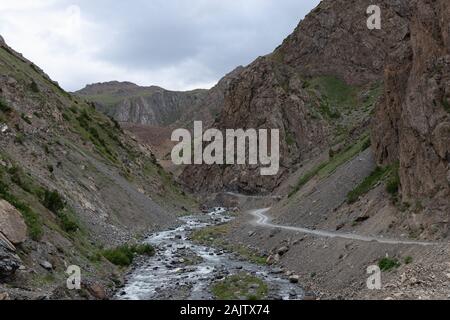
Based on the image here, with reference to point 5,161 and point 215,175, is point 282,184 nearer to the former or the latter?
point 215,175

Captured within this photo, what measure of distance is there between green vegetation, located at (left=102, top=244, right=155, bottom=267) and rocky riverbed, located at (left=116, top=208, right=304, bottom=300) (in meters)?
0.80

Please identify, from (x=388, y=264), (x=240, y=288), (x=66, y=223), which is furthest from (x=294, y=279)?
(x=66, y=223)

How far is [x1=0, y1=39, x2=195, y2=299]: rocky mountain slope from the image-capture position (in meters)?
24.7

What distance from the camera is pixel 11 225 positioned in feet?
80.9

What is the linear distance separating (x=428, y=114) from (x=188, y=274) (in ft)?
65.7

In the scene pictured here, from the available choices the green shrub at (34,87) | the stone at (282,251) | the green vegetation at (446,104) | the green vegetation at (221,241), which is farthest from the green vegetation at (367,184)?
the green shrub at (34,87)

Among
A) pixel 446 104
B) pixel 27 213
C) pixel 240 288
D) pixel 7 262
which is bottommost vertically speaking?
pixel 240 288

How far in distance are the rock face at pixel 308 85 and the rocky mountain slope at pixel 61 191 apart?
2407 centimetres

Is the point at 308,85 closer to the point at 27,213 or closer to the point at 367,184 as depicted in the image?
the point at 367,184

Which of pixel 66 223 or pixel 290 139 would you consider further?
pixel 290 139

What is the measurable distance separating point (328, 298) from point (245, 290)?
5.19m

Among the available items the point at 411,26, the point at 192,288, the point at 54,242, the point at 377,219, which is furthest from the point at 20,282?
the point at 411,26

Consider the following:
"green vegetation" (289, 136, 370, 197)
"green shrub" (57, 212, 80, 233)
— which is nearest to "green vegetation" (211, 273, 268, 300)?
"green shrub" (57, 212, 80, 233)

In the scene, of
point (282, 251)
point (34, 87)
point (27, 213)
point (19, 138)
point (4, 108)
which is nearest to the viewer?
point (27, 213)
